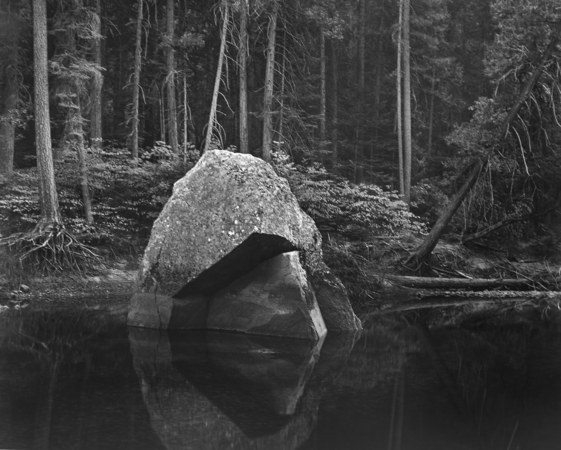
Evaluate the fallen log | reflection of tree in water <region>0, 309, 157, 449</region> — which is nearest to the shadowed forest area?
the fallen log

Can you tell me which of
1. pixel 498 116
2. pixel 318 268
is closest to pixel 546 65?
pixel 498 116

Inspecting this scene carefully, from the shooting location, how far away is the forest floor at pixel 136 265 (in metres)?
14.8

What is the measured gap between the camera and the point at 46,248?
15.4 metres

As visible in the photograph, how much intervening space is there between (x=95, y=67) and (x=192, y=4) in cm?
1012

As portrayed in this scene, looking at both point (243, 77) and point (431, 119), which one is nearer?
point (243, 77)

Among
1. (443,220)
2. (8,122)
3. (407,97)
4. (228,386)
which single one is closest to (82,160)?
(8,122)

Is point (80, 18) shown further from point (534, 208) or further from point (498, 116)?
point (534, 208)

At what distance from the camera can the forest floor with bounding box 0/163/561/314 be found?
14836 mm

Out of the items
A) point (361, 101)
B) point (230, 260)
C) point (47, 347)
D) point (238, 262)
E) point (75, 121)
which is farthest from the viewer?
point (361, 101)

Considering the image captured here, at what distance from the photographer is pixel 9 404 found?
6.86 m

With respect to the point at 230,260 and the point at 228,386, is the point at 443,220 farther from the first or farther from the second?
the point at 228,386

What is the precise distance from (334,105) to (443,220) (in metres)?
16.5

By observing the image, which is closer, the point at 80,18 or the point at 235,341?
the point at 235,341

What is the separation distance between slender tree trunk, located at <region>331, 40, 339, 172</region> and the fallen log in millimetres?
12644
